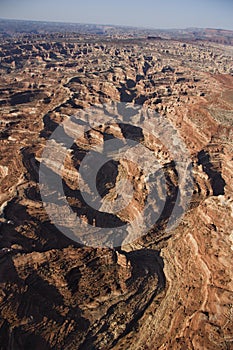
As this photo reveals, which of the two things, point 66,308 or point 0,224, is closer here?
point 66,308

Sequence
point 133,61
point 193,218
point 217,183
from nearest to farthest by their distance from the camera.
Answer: point 193,218 < point 217,183 < point 133,61

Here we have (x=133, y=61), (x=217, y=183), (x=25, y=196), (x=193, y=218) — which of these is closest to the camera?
(x=193, y=218)

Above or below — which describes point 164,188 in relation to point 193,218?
below

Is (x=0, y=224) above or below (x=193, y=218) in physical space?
below

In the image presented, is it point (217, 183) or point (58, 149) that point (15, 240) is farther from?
point (217, 183)

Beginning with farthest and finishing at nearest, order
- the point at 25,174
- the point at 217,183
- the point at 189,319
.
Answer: the point at 217,183 < the point at 25,174 < the point at 189,319

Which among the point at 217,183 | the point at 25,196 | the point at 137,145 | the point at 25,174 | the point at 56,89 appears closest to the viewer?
the point at 25,196

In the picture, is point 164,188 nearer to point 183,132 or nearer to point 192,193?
point 192,193

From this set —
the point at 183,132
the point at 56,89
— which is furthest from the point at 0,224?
the point at 56,89

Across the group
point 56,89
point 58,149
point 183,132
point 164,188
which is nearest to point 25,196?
point 58,149
